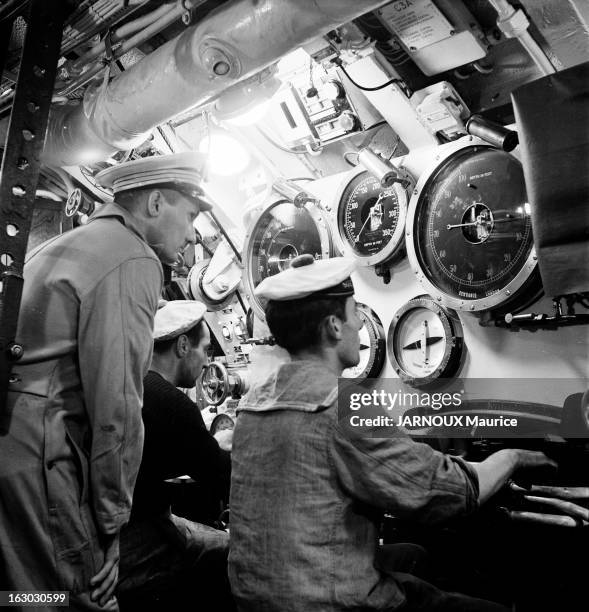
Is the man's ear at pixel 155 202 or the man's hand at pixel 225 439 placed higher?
the man's ear at pixel 155 202

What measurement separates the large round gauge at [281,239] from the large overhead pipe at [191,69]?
1.47 m

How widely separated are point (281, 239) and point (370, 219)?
2.78ft

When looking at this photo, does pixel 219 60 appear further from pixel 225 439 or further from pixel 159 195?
pixel 225 439

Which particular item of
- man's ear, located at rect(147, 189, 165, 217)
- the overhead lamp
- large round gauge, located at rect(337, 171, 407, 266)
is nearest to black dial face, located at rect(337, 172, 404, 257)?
large round gauge, located at rect(337, 171, 407, 266)

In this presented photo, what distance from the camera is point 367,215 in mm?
3643

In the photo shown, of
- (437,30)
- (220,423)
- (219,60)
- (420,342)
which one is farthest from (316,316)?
(220,423)

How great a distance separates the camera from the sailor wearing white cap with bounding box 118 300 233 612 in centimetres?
256

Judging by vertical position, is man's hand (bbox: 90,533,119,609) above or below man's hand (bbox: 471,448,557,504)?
below

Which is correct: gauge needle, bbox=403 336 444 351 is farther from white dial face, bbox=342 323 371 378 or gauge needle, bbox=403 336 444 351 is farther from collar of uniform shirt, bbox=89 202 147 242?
collar of uniform shirt, bbox=89 202 147 242

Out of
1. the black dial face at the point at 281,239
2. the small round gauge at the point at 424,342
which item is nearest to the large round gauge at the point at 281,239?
the black dial face at the point at 281,239

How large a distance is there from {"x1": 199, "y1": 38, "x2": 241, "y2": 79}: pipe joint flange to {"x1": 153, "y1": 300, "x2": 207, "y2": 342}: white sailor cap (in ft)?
4.25

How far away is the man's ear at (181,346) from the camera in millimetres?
3033

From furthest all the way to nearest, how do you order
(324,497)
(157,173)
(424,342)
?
(424,342) → (157,173) → (324,497)

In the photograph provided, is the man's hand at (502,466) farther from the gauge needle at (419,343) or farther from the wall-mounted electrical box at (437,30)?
the wall-mounted electrical box at (437,30)
